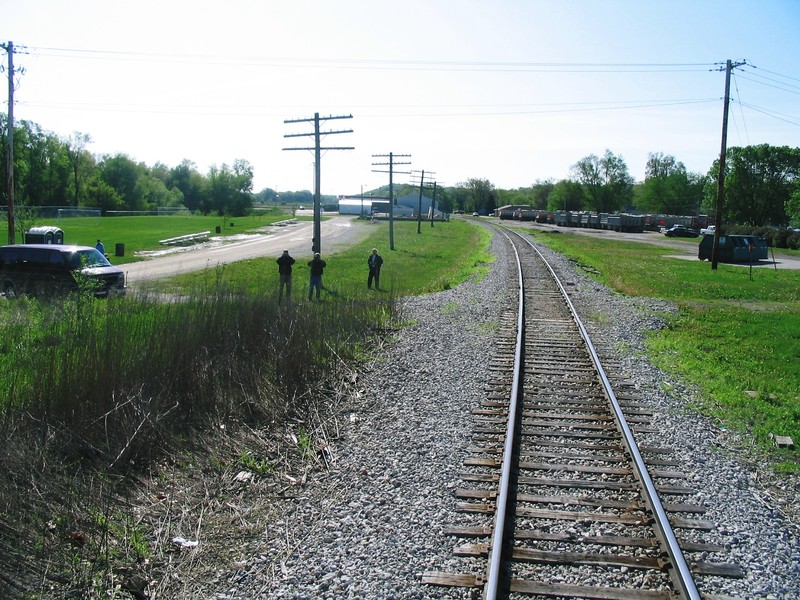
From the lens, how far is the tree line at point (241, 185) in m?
97.2

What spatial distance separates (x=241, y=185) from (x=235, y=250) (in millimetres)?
93959

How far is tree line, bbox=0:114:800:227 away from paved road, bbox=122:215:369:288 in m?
17.2

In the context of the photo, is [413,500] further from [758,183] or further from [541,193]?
[541,193]

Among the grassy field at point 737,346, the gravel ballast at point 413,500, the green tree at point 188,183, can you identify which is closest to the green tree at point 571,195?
the green tree at point 188,183

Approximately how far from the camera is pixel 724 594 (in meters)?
4.77

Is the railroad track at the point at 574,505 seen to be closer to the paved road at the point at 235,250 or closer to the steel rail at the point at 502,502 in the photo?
the steel rail at the point at 502,502

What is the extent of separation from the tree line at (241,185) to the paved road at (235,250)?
17210 millimetres

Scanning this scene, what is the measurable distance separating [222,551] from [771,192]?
112 meters

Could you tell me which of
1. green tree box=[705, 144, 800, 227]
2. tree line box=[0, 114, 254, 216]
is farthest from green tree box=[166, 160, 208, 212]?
green tree box=[705, 144, 800, 227]

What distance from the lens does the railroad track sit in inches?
194

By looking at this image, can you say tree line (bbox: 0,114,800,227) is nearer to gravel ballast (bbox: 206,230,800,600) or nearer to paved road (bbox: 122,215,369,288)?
paved road (bbox: 122,215,369,288)

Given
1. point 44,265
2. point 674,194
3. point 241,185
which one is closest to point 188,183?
point 241,185

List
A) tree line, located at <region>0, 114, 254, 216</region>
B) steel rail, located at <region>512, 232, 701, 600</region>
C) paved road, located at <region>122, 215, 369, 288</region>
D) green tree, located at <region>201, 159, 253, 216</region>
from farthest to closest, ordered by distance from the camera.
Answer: green tree, located at <region>201, 159, 253, 216</region> < tree line, located at <region>0, 114, 254, 216</region> < paved road, located at <region>122, 215, 369, 288</region> < steel rail, located at <region>512, 232, 701, 600</region>

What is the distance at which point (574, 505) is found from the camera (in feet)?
20.1
